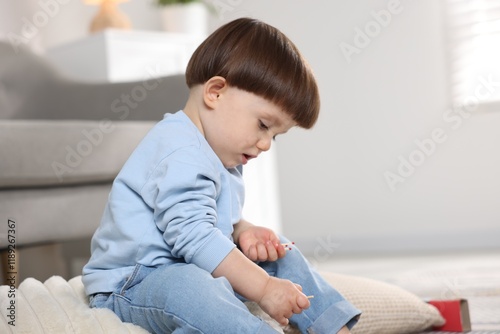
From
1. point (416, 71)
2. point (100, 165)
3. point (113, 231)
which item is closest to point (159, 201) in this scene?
point (113, 231)

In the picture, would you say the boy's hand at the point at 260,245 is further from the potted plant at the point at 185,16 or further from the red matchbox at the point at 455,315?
the potted plant at the point at 185,16

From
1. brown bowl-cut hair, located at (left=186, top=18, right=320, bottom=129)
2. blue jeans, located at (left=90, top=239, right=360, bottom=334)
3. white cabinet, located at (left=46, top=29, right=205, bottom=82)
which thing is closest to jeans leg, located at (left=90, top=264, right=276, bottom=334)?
blue jeans, located at (left=90, top=239, right=360, bottom=334)

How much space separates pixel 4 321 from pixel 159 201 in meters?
0.28

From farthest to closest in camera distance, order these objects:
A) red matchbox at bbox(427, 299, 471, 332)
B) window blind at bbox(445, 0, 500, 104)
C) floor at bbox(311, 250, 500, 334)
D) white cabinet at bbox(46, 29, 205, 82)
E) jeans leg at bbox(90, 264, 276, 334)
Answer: window blind at bbox(445, 0, 500, 104), white cabinet at bbox(46, 29, 205, 82), floor at bbox(311, 250, 500, 334), red matchbox at bbox(427, 299, 471, 332), jeans leg at bbox(90, 264, 276, 334)

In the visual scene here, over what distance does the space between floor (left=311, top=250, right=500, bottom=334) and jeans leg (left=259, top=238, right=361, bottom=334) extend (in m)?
0.37

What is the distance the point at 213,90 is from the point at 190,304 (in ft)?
1.07

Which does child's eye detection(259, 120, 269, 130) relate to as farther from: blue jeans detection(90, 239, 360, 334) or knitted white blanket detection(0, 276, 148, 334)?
knitted white blanket detection(0, 276, 148, 334)

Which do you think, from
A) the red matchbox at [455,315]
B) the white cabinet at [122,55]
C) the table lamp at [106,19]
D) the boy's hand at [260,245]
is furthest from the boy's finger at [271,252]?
the table lamp at [106,19]

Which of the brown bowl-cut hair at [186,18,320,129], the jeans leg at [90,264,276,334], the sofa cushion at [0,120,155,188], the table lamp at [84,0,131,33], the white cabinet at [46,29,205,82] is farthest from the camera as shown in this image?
the table lamp at [84,0,131,33]

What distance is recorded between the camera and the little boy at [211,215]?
960mm

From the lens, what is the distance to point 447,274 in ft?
7.70

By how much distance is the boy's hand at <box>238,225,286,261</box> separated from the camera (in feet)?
3.69

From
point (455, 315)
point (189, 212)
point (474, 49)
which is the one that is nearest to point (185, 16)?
point (474, 49)

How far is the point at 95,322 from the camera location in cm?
101
